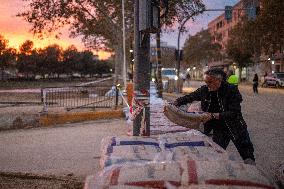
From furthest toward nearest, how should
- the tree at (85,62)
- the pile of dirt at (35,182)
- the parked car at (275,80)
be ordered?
the tree at (85,62)
the parked car at (275,80)
the pile of dirt at (35,182)

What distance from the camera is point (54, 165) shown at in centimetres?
917

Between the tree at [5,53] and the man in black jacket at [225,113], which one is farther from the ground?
the tree at [5,53]

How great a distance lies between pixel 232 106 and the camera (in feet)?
22.2

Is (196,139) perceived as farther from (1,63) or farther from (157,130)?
(1,63)

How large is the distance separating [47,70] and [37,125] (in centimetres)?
8757

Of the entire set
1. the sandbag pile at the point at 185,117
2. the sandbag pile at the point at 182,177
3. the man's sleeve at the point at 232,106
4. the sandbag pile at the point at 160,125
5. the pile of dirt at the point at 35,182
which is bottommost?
the pile of dirt at the point at 35,182

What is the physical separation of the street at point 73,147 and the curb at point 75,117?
57cm

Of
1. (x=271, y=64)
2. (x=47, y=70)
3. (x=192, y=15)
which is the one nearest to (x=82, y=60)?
(x=47, y=70)

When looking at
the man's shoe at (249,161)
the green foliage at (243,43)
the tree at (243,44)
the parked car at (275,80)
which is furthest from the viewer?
the tree at (243,44)

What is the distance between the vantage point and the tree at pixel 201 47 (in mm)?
110438

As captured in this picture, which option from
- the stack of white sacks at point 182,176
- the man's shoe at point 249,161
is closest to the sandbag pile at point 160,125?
the man's shoe at point 249,161

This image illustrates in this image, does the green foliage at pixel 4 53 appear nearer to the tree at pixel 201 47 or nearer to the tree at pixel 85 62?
the tree at pixel 85 62

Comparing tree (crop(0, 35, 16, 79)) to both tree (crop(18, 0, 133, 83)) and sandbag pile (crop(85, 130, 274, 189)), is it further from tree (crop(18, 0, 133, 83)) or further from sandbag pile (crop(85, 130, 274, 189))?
sandbag pile (crop(85, 130, 274, 189))

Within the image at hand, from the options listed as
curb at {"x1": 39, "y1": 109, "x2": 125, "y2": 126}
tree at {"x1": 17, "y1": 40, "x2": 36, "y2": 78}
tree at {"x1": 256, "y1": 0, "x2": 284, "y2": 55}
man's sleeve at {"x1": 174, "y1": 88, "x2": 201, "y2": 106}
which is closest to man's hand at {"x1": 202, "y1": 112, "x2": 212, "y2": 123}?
man's sleeve at {"x1": 174, "y1": 88, "x2": 201, "y2": 106}
